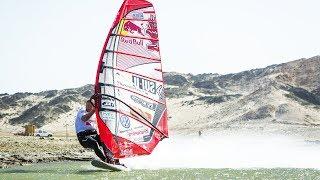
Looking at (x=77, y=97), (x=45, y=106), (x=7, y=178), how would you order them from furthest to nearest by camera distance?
(x=77, y=97), (x=45, y=106), (x=7, y=178)

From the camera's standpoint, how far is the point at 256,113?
54.9m

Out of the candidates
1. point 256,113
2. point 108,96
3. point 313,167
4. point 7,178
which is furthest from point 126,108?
point 256,113

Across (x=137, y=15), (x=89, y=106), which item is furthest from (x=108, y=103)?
(x=137, y=15)

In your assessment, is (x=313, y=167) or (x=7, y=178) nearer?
(x=7, y=178)

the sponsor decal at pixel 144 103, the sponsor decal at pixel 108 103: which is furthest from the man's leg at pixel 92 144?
the sponsor decal at pixel 144 103

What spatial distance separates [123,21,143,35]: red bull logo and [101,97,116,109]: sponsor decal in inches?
83.2

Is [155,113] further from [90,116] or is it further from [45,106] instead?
[45,106]

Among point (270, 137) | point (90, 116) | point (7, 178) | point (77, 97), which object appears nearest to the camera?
point (7, 178)

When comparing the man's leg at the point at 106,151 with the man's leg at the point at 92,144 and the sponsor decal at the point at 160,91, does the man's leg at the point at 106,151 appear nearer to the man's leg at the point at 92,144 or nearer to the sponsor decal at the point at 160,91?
the man's leg at the point at 92,144

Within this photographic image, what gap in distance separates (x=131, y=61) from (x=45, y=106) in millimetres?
67798

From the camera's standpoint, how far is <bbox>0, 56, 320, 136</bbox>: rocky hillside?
5188 cm

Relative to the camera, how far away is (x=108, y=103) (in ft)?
48.9

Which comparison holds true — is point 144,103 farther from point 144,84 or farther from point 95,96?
point 95,96

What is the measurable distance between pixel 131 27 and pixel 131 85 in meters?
1.72
